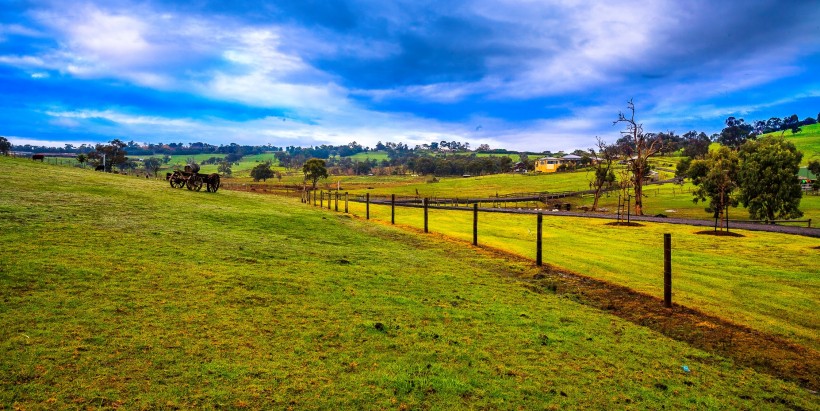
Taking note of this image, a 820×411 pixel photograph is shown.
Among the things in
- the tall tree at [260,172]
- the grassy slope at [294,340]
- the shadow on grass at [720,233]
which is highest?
the tall tree at [260,172]

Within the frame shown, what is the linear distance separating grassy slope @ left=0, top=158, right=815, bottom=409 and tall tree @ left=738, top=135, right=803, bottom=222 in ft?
174

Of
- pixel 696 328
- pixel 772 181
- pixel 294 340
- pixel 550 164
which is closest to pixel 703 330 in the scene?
pixel 696 328

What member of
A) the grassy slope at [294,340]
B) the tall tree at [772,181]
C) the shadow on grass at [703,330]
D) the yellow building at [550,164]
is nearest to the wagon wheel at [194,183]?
the grassy slope at [294,340]

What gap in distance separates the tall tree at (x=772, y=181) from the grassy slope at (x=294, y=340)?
52911mm

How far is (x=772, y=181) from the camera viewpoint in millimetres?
48969

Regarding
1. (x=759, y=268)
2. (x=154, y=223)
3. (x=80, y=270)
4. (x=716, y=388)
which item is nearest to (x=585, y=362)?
(x=716, y=388)

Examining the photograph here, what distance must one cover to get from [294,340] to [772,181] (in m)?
60.4

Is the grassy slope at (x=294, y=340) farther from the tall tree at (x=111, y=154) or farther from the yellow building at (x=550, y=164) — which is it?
the yellow building at (x=550, y=164)

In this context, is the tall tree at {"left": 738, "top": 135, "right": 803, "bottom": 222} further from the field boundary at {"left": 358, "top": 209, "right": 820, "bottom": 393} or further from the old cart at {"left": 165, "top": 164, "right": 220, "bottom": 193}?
the old cart at {"left": 165, "top": 164, "right": 220, "bottom": 193}

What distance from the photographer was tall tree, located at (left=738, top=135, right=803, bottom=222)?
160 ft

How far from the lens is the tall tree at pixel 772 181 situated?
4866 cm

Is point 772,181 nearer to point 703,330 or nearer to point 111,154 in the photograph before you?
point 703,330

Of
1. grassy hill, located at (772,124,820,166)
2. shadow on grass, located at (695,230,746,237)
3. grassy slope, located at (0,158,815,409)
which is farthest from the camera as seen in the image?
grassy hill, located at (772,124,820,166)

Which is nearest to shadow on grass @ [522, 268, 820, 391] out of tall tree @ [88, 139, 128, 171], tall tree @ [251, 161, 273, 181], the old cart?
the old cart
